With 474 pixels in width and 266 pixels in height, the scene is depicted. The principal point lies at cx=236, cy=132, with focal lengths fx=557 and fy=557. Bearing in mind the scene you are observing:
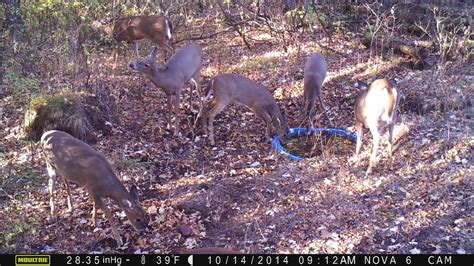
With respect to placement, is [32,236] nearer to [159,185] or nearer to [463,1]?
[159,185]

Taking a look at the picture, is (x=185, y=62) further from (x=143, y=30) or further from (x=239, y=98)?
(x=143, y=30)

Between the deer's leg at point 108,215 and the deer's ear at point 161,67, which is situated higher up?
the deer's ear at point 161,67

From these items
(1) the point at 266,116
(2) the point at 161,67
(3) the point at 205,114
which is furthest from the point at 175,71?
(1) the point at 266,116

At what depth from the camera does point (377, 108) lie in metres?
6.73

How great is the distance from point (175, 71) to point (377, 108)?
317 centimetres

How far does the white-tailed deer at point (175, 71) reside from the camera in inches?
314

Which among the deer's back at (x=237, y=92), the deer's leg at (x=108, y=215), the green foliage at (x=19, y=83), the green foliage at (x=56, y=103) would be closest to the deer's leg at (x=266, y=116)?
the deer's back at (x=237, y=92)

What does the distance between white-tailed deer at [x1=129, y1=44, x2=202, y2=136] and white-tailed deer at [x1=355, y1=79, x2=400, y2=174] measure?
2699mm

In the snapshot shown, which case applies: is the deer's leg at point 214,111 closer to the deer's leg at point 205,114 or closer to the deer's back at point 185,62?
the deer's leg at point 205,114

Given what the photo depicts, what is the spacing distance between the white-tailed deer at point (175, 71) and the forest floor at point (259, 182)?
18.3 inches

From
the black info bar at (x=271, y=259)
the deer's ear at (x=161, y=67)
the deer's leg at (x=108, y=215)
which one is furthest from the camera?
the deer's ear at (x=161, y=67)

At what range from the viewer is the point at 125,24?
33.7ft

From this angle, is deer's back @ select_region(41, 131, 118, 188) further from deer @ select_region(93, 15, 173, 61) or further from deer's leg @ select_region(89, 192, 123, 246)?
deer @ select_region(93, 15, 173, 61)

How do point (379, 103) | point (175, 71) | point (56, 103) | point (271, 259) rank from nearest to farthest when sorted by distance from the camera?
1. point (271, 259)
2. point (379, 103)
3. point (56, 103)
4. point (175, 71)
